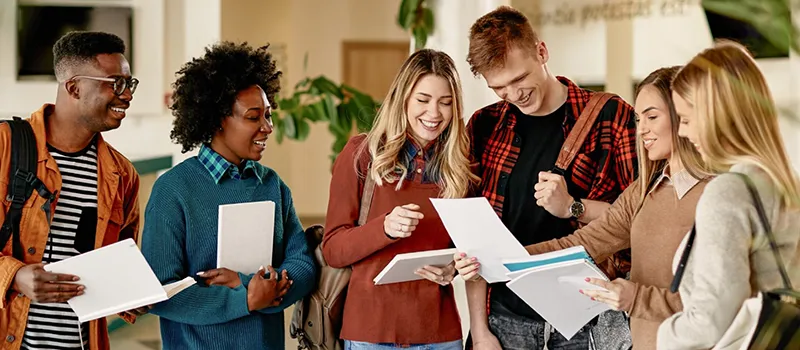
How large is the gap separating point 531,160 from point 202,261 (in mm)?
910

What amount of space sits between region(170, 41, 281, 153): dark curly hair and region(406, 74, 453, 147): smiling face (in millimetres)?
446

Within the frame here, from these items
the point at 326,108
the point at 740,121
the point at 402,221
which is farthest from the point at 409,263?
the point at 326,108

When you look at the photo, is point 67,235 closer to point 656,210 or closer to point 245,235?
point 245,235

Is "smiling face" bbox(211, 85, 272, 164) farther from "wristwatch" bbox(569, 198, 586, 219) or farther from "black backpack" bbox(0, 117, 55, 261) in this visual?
"wristwatch" bbox(569, 198, 586, 219)

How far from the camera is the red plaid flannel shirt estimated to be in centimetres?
235

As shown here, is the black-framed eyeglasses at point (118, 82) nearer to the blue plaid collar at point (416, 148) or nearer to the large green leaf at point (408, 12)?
the blue plaid collar at point (416, 148)

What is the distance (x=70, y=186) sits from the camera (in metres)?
2.25

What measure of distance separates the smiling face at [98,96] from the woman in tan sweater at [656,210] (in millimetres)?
1278

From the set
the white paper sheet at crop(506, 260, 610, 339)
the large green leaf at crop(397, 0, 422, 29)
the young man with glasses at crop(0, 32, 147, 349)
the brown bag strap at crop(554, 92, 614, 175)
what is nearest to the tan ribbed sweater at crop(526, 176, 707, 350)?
the white paper sheet at crop(506, 260, 610, 339)

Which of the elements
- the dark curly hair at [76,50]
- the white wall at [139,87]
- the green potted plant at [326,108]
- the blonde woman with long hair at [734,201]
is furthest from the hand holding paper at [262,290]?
the white wall at [139,87]

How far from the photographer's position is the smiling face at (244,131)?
234 centimetres

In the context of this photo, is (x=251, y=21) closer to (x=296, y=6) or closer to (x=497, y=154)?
(x=296, y=6)

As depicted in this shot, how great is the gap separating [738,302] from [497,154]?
97 cm

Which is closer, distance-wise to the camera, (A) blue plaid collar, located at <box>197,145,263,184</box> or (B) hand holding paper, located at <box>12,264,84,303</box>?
(B) hand holding paper, located at <box>12,264,84,303</box>
